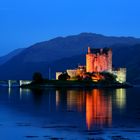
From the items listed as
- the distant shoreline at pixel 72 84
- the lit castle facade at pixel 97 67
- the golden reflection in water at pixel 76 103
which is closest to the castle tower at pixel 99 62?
the lit castle facade at pixel 97 67

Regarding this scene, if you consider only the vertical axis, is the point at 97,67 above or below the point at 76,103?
above

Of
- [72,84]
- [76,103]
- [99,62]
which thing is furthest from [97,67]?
[76,103]

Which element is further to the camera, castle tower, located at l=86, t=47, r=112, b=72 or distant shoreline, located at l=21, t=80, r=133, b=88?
castle tower, located at l=86, t=47, r=112, b=72

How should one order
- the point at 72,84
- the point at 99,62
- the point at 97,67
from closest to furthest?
the point at 72,84 < the point at 97,67 < the point at 99,62

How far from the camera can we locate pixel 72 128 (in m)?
30.1

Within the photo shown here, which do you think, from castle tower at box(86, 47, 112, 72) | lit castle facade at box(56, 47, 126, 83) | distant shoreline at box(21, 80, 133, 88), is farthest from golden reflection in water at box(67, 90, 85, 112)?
castle tower at box(86, 47, 112, 72)

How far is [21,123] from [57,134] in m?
6.04

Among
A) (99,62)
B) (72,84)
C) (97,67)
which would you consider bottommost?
(72,84)

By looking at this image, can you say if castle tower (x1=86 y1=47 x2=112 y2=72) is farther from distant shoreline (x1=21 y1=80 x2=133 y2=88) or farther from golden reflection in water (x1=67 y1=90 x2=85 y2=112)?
golden reflection in water (x1=67 y1=90 x2=85 y2=112)

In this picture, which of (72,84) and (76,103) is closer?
(76,103)

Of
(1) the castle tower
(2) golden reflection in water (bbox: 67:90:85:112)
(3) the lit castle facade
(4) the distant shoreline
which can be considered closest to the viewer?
(2) golden reflection in water (bbox: 67:90:85:112)

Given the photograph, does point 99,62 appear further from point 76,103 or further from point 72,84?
point 76,103

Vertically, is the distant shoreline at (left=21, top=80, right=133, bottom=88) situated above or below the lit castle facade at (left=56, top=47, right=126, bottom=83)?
below

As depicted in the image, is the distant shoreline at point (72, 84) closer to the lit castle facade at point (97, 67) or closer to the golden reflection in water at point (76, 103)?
the lit castle facade at point (97, 67)
